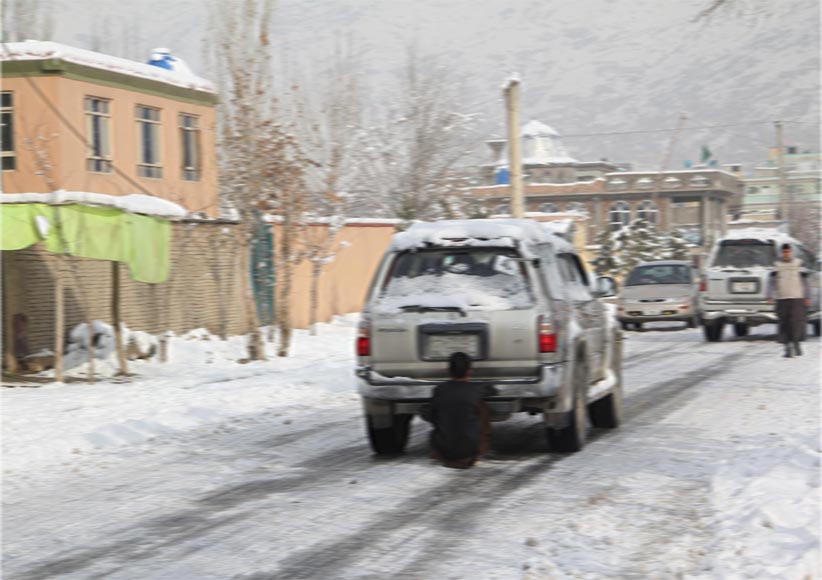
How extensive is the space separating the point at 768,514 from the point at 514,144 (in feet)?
71.8

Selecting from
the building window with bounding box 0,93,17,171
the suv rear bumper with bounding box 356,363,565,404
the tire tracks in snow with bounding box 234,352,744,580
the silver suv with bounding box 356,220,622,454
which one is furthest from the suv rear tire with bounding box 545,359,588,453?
the building window with bounding box 0,93,17,171

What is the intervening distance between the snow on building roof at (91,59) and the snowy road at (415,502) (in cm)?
1570

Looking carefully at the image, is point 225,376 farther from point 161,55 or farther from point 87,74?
point 161,55

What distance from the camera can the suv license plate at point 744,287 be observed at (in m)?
25.8

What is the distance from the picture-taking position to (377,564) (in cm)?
690

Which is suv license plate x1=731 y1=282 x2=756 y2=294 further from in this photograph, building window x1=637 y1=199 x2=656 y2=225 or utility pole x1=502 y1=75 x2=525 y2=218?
building window x1=637 y1=199 x2=656 y2=225

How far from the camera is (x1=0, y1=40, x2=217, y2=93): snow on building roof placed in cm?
2847

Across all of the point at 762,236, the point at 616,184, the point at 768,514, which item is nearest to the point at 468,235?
the point at 768,514

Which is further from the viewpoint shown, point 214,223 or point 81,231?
point 214,223

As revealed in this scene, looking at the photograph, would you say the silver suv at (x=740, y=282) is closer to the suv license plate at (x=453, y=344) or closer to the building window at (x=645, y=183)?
the suv license plate at (x=453, y=344)

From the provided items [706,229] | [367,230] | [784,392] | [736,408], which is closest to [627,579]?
[736,408]

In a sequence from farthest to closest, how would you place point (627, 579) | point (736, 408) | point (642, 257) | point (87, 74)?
1. point (642, 257)
2. point (87, 74)
3. point (736, 408)
4. point (627, 579)

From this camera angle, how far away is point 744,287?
25875 millimetres

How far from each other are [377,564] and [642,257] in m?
59.5
